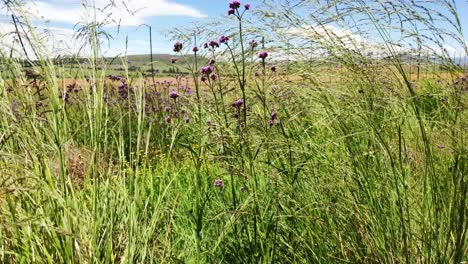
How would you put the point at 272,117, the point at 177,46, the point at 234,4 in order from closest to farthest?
the point at 234,4, the point at 272,117, the point at 177,46

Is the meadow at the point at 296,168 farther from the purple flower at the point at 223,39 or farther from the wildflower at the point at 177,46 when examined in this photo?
the wildflower at the point at 177,46

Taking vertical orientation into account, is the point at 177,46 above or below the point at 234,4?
below

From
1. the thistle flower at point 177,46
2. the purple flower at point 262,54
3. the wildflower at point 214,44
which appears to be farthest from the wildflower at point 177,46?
the purple flower at point 262,54

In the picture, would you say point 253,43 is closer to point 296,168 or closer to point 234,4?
point 234,4

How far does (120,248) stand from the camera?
179 cm

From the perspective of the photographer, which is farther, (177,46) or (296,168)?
(177,46)

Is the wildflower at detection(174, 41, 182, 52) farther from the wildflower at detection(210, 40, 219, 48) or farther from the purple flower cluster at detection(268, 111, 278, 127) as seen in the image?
the purple flower cluster at detection(268, 111, 278, 127)

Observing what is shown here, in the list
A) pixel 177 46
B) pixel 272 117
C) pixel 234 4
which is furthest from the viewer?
pixel 177 46

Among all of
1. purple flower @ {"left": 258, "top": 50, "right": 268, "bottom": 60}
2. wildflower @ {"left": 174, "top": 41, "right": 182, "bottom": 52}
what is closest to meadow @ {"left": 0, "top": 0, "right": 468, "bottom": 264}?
purple flower @ {"left": 258, "top": 50, "right": 268, "bottom": 60}

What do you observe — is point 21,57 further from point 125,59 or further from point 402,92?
point 402,92

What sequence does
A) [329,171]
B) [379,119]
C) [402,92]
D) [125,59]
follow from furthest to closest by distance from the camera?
[125,59] → [329,171] → [379,119] → [402,92]

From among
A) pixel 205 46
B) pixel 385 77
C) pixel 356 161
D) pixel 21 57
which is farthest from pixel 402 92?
pixel 21 57

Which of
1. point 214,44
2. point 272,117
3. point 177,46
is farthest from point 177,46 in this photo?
point 272,117

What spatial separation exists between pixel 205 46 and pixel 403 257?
129 centimetres
